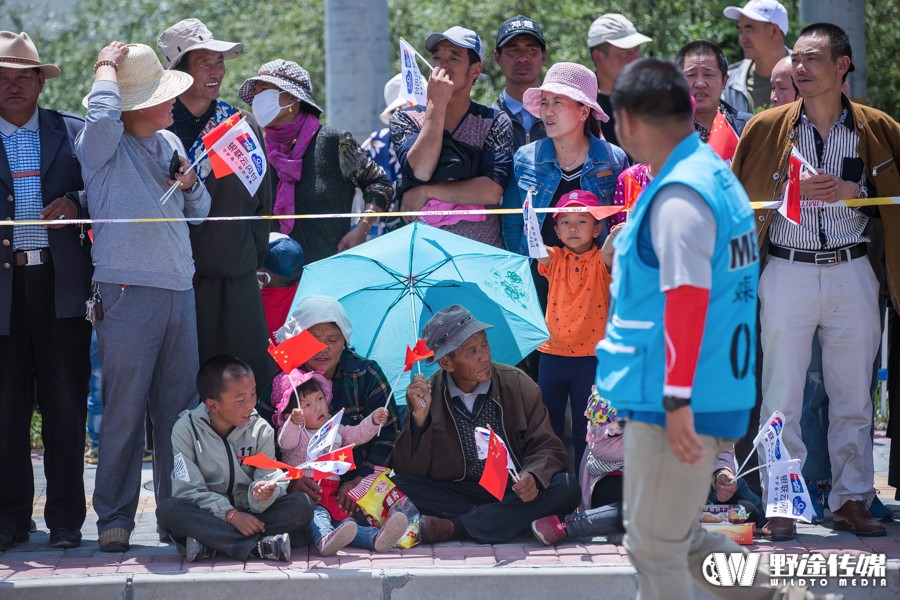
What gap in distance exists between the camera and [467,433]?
20.4 feet

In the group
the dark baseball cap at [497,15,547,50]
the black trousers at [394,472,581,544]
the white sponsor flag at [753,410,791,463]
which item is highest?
the dark baseball cap at [497,15,547,50]

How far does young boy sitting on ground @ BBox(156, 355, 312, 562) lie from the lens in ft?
18.5

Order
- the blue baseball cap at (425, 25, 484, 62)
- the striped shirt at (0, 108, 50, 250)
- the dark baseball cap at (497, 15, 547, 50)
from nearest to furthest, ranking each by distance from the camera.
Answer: the striped shirt at (0, 108, 50, 250) → the blue baseball cap at (425, 25, 484, 62) → the dark baseball cap at (497, 15, 547, 50)

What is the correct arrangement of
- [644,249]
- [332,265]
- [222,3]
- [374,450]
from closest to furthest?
[644,249], [374,450], [332,265], [222,3]

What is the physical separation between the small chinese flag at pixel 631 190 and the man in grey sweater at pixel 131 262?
84.8 inches

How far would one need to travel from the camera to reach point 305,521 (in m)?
5.77

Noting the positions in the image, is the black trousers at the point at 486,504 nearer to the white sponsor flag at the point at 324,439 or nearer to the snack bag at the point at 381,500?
the snack bag at the point at 381,500

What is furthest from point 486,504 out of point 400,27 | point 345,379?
point 400,27

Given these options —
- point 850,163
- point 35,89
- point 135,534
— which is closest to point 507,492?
point 135,534

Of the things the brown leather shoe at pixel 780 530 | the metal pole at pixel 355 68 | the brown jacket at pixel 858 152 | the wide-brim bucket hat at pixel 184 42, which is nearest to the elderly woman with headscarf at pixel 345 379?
the wide-brim bucket hat at pixel 184 42

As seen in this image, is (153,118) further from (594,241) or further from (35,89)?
(594,241)

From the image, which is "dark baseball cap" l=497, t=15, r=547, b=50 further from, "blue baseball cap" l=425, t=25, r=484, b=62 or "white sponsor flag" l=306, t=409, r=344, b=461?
Result: "white sponsor flag" l=306, t=409, r=344, b=461

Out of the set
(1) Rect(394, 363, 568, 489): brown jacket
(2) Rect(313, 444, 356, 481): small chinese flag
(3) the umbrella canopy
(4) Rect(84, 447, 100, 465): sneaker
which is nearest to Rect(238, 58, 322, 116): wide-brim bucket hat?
(3) the umbrella canopy

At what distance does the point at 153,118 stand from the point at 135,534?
212cm
